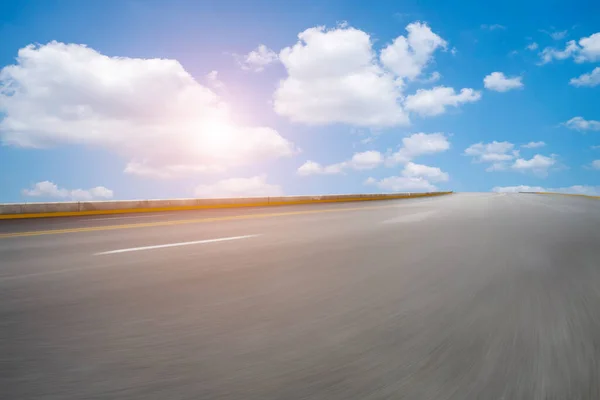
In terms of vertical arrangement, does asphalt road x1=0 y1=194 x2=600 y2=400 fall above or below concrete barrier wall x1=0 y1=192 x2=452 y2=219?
below

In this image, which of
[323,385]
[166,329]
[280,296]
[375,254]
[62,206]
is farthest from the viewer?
[62,206]

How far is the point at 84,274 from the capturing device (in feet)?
12.7

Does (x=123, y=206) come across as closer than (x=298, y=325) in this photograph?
No

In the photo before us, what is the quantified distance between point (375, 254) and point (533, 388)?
127 inches

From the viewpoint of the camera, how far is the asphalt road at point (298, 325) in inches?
69.7

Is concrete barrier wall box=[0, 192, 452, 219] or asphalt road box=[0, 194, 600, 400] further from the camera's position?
concrete barrier wall box=[0, 192, 452, 219]

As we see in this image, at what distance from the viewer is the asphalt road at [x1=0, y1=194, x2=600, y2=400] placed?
5.81 ft

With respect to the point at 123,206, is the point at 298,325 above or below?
below

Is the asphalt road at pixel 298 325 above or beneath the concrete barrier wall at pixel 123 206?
beneath

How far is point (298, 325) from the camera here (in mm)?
2463

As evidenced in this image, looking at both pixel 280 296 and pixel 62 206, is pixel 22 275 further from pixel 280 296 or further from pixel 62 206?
pixel 62 206

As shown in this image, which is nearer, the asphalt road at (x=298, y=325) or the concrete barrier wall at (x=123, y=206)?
the asphalt road at (x=298, y=325)

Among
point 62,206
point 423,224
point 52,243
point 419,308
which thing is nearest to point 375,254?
point 419,308

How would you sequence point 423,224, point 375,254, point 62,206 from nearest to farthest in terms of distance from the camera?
1. point 375,254
2. point 423,224
3. point 62,206
